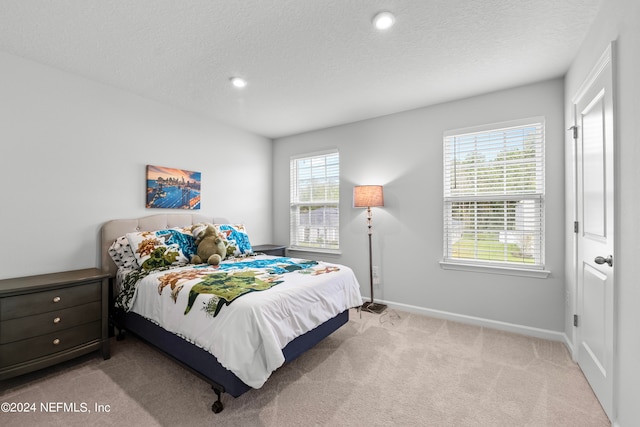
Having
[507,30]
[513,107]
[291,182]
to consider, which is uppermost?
[507,30]

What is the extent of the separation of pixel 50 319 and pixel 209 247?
1301 millimetres

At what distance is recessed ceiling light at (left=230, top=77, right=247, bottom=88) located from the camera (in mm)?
2793

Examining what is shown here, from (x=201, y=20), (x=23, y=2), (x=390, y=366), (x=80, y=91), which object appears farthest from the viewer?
(x=80, y=91)

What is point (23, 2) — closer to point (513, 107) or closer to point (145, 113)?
point (145, 113)

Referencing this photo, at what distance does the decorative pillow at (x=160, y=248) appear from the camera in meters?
2.73

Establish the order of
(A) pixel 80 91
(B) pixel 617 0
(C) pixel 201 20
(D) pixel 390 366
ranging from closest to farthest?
(B) pixel 617 0, (C) pixel 201 20, (D) pixel 390 366, (A) pixel 80 91

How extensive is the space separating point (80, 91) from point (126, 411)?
2.83 m

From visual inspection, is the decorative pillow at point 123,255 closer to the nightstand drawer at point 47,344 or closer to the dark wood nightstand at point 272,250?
the nightstand drawer at point 47,344

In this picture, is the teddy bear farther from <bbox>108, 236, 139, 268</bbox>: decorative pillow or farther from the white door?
the white door

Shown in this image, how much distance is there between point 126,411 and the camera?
5.94 feet

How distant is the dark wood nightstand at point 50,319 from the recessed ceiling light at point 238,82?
2.15m

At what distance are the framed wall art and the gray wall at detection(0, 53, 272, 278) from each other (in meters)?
0.08

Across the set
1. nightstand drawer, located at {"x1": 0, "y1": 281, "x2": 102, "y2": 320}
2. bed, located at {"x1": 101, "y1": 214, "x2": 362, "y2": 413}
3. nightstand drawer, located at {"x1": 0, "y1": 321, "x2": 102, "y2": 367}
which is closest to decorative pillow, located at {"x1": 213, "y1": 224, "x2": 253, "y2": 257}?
bed, located at {"x1": 101, "y1": 214, "x2": 362, "y2": 413}

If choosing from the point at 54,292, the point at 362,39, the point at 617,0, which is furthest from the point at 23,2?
the point at 617,0
